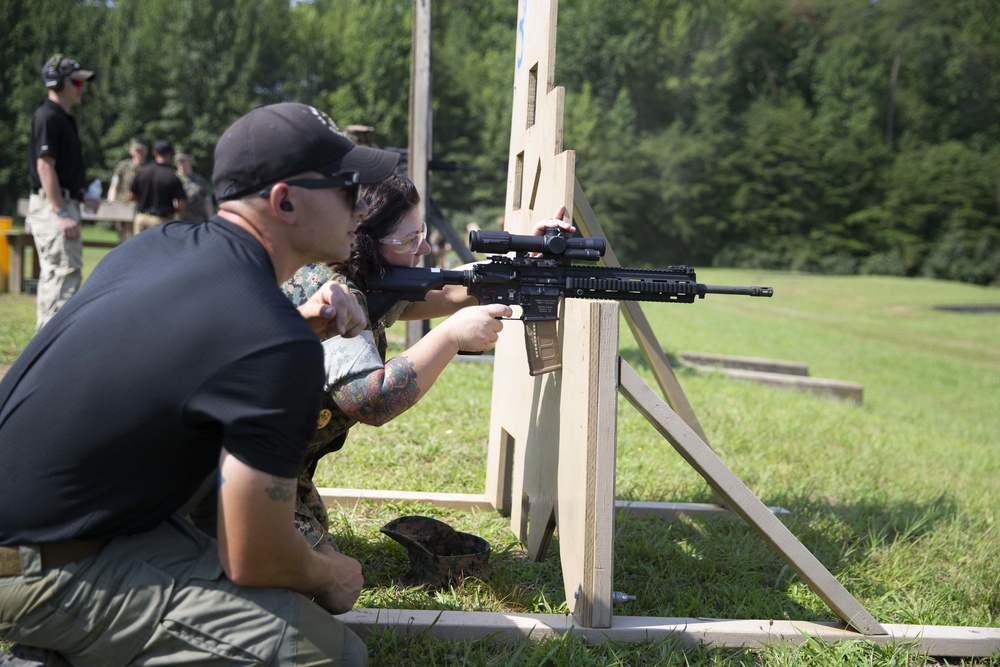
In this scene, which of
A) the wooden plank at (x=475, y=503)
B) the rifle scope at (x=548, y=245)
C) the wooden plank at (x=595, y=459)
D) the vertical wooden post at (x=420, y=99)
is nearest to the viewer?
the wooden plank at (x=595, y=459)

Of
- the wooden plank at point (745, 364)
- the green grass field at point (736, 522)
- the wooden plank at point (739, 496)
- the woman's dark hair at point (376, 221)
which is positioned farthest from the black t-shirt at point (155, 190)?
the wooden plank at point (739, 496)

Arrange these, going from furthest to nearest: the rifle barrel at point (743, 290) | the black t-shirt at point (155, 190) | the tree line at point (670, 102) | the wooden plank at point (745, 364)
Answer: the tree line at point (670, 102) < the black t-shirt at point (155, 190) < the wooden plank at point (745, 364) < the rifle barrel at point (743, 290)

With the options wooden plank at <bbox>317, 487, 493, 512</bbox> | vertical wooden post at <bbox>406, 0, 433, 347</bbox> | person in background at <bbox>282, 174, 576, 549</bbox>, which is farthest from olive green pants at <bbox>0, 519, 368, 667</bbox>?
vertical wooden post at <bbox>406, 0, 433, 347</bbox>

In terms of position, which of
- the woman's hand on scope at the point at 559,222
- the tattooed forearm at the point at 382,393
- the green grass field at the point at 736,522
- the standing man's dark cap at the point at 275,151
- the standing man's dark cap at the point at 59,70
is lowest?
the green grass field at the point at 736,522

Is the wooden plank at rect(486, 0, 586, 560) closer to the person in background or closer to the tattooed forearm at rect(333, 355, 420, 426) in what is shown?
the person in background

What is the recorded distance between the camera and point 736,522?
3904 millimetres

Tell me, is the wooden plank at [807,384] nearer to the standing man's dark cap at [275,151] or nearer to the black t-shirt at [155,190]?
the black t-shirt at [155,190]

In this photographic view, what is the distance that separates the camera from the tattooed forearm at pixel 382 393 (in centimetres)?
244

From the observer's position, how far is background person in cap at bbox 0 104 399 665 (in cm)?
160

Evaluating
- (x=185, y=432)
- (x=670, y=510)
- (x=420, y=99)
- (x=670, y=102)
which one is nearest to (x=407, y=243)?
(x=185, y=432)

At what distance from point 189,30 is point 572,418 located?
45.4m

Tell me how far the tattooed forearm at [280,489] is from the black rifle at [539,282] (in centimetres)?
130

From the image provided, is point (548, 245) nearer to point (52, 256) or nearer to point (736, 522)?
point (736, 522)

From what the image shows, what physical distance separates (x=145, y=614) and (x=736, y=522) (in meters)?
2.93
